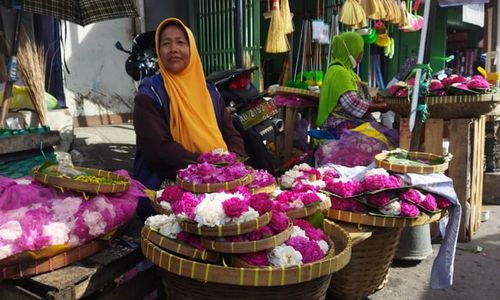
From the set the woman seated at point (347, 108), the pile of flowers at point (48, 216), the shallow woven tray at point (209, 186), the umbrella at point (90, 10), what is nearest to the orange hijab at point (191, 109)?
the shallow woven tray at point (209, 186)

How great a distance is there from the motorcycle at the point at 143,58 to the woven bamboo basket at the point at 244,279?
3.11 meters

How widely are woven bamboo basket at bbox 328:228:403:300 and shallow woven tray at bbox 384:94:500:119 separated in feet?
4.17

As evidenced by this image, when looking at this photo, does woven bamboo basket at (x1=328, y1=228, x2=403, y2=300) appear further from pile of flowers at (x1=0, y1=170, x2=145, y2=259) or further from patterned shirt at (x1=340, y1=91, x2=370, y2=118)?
patterned shirt at (x1=340, y1=91, x2=370, y2=118)

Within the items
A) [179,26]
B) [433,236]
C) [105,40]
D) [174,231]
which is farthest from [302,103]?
[105,40]

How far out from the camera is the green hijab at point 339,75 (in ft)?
12.1

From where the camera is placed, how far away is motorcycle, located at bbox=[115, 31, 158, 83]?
423 cm

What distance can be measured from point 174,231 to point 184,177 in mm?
413

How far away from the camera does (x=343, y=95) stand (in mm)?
3680

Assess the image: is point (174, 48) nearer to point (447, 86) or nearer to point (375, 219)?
point (375, 219)

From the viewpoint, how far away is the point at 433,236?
3455 millimetres

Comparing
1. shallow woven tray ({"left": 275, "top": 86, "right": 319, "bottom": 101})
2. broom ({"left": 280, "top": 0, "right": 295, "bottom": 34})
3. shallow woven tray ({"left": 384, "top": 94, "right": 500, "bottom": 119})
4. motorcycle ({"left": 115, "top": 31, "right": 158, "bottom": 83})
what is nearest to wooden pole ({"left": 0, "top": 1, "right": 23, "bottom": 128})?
motorcycle ({"left": 115, "top": 31, "right": 158, "bottom": 83})

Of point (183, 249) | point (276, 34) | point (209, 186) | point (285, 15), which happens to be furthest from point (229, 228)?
point (285, 15)

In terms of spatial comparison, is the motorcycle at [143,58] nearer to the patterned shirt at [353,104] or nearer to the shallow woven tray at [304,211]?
the patterned shirt at [353,104]

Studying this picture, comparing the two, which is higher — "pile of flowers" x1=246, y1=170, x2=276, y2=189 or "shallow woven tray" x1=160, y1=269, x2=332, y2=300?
"pile of flowers" x1=246, y1=170, x2=276, y2=189
